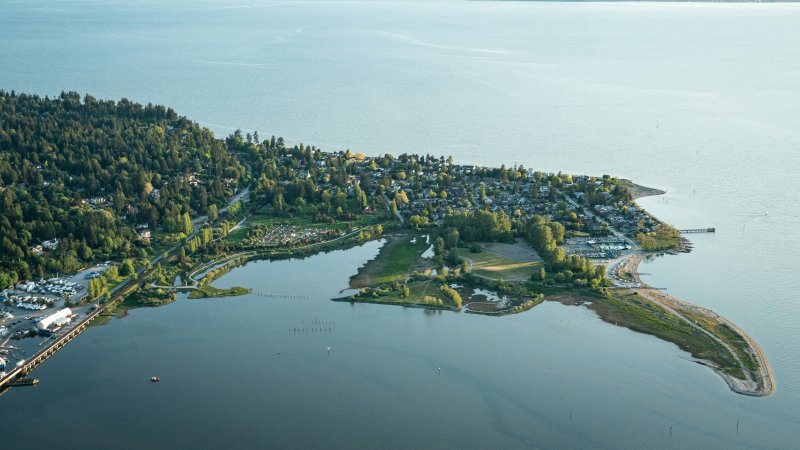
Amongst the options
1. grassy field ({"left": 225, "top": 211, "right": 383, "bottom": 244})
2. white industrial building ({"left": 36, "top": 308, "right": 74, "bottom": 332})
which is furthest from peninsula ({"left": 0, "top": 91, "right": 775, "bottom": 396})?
grassy field ({"left": 225, "top": 211, "right": 383, "bottom": 244})

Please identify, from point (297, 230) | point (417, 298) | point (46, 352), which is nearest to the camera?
point (46, 352)

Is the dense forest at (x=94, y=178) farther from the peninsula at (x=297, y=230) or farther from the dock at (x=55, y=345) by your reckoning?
the dock at (x=55, y=345)

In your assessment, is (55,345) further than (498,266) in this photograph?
No

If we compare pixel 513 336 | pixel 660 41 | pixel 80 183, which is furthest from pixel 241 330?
pixel 660 41

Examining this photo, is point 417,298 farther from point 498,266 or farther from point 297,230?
point 297,230

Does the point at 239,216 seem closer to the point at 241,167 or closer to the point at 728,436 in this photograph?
the point at 241,167

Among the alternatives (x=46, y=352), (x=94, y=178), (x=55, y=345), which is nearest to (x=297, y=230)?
(x=94, y=178)

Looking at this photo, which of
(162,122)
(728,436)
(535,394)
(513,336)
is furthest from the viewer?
(162,122)
